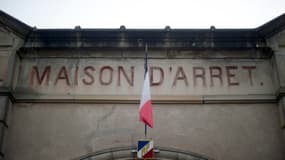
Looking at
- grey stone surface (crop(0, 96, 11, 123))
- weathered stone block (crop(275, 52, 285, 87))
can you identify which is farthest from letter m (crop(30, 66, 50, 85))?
weathered stone block (crop(275, 52, 285, 87))

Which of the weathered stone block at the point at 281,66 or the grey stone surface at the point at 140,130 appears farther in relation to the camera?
the weathered stone block at the point at 281,66

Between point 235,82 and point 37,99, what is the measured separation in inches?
152

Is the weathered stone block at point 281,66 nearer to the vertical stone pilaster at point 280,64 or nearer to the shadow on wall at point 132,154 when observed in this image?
the vertical stone pilaster at point 280,64

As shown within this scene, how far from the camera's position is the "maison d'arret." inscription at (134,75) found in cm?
769

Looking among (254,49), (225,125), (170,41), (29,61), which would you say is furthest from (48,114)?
(254,49)

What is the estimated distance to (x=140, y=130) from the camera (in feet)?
23.5

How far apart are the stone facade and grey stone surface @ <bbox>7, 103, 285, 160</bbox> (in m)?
0.02

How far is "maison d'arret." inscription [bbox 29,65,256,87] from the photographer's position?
7691 millimetres

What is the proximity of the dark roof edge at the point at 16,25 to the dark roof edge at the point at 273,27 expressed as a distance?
4.80m

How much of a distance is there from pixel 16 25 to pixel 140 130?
3377mm

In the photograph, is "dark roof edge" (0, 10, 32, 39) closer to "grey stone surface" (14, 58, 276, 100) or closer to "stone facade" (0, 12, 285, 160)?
"stone facade" (0, 12, 285, 160)

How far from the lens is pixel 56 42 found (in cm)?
805

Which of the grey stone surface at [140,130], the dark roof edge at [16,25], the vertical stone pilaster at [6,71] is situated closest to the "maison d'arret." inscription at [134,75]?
the vertical stone pilaster at [6,71]

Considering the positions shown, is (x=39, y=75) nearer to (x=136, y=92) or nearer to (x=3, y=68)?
(x=3, y=68)
